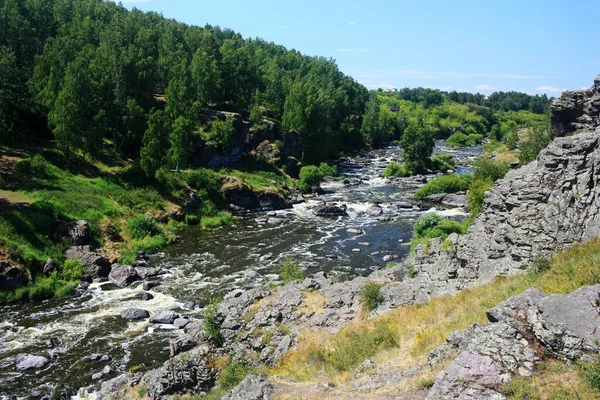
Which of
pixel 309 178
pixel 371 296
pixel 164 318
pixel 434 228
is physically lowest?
pixel 164 318

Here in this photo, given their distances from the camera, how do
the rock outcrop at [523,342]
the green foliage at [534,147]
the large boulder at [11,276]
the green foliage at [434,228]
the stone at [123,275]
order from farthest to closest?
the green foliage at [534,147] → the green foliage at [434,228] → the stone at [123,275] → the large boulder at [11,276] → the rock outcrop at [523,342]

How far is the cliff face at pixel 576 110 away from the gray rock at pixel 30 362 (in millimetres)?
45356

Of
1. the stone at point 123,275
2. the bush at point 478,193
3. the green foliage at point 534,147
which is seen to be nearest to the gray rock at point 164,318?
the stone at point 123,275

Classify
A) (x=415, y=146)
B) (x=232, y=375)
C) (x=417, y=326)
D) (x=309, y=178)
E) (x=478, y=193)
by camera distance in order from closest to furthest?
(x=417, y=326)
(x=232, y=375)
(x=478, y=193)
(x=309, y=178)
(x=415, y=146)

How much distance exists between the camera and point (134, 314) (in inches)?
1312

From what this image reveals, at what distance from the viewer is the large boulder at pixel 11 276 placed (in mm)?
36219

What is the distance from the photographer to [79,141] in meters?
58.2

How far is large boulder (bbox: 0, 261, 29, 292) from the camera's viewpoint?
3622 centimetres

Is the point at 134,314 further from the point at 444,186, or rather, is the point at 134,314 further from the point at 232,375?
the point at 444,186

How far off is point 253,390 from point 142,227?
3771cm

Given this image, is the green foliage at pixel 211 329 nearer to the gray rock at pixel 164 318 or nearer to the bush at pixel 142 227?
the gray rock at pixel 164 318

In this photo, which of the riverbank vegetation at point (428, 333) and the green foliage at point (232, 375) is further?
the green foliage at point (232, 375)

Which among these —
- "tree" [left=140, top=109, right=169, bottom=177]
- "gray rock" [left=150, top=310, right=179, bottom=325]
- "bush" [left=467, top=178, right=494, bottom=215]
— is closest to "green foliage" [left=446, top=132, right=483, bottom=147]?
"bush" [left=467, top=178, right=494, bottom=215]

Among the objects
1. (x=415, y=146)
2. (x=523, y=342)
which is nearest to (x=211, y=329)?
(x=523, y=342)
